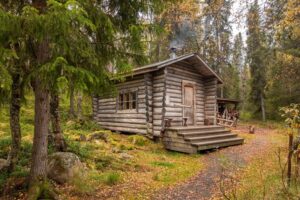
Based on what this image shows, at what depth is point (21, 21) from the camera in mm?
4332

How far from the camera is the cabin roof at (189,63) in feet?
44.6

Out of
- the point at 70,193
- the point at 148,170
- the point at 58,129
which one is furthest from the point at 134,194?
the point at 58,129

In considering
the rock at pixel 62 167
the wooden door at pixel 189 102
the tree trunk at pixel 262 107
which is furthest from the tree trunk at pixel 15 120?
the tree trunk at pixel 262 107

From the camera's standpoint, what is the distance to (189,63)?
15.7 meters

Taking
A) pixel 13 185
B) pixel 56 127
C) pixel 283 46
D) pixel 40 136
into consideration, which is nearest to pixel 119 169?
pixel 56 127

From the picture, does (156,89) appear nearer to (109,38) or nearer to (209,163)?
(209,163)

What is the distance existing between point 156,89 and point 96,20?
9.05m

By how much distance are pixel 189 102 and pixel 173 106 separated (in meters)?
1.71

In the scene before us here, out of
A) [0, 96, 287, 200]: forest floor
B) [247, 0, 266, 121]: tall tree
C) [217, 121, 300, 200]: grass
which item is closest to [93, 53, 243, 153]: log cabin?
[0, 96, 287, 200]: forest floor

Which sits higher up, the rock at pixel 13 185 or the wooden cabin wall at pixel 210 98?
the wooden cabin wall at pixel 210 98

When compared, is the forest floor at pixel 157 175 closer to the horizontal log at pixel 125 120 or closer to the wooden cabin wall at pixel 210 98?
the horizontal log at pixel 125 120

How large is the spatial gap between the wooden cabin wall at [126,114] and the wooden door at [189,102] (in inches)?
96.6

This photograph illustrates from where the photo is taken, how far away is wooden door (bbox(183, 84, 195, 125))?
50.4ft

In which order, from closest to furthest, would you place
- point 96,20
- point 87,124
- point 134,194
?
point 96,20 → point 134,194 → point 87,124
